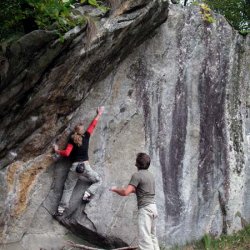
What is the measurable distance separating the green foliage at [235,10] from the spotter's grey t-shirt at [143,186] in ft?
39.2

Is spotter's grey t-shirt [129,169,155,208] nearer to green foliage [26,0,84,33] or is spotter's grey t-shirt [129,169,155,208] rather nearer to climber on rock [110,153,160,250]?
climber on rock [110,153,160,250]

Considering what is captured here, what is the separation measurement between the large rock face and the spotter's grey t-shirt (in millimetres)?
1609

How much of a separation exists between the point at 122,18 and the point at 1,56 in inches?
86.6

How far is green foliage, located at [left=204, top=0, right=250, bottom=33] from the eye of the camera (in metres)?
17.4

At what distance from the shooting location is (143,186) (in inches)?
265

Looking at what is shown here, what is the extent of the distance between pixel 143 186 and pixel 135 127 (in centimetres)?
209

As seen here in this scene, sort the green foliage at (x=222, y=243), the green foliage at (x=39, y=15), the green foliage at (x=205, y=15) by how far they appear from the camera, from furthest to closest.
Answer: the green foliage at (x=205, y=15) → the green foliage at (x=222, y=243) → the green foliage at (x=39, y=15)

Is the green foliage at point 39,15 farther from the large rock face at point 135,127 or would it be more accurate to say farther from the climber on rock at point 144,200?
the climber on rock at point 144,200

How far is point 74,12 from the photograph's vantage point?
7.26 metres

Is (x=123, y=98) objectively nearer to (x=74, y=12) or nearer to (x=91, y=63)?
(x=91, y=63)

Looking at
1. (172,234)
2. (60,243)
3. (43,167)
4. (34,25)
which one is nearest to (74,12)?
(34,25)

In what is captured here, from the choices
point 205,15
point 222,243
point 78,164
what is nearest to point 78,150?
point 78,164

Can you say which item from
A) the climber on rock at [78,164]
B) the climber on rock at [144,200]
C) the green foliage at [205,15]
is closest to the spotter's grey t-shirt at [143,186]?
the climber on rock at [144,200]

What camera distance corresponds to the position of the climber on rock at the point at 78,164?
25.4ft
